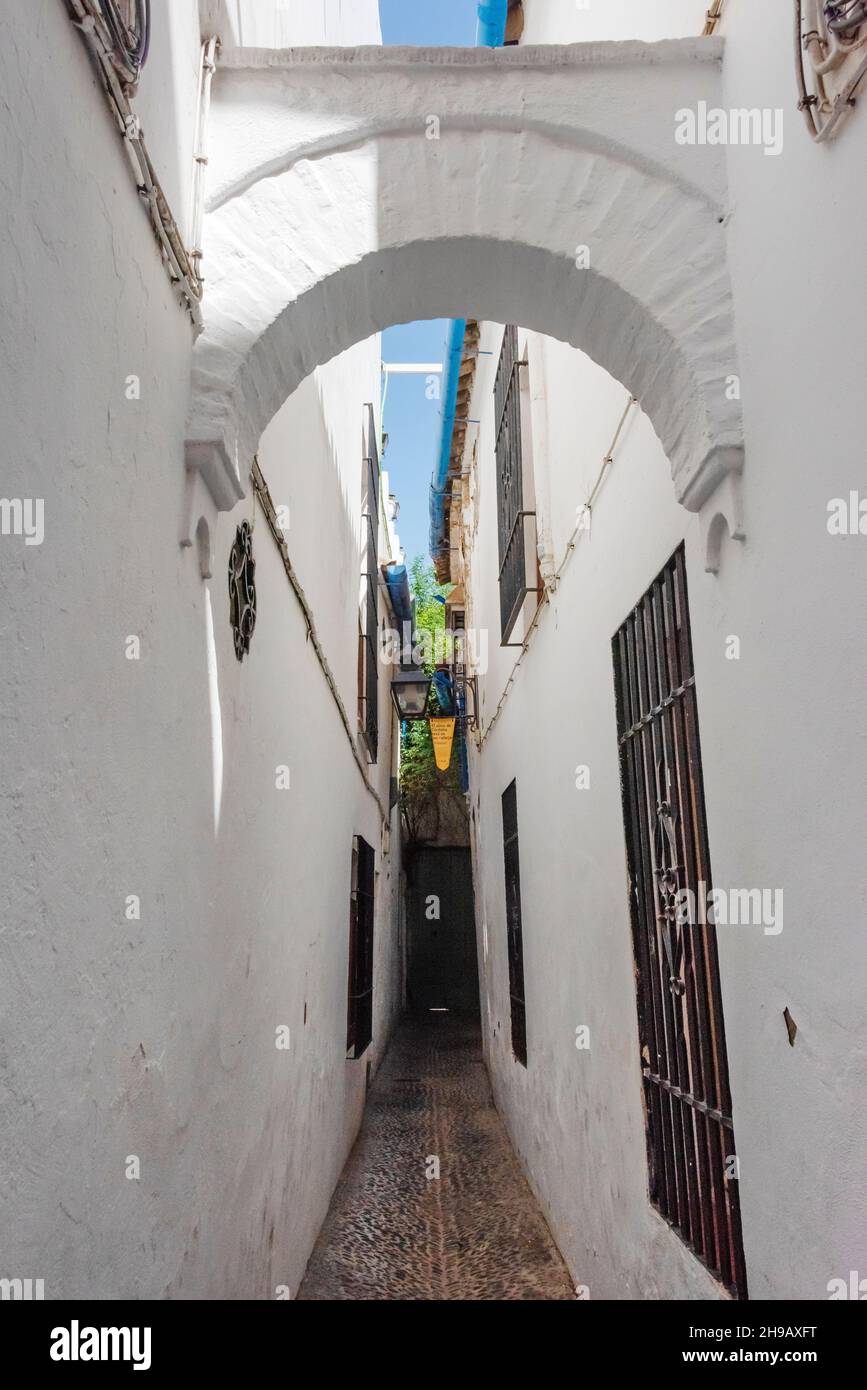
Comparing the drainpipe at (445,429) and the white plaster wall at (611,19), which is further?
the drainpipe at (445,429)

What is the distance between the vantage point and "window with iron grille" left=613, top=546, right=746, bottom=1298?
8.42 ft

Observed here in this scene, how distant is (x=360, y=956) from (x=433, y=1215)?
→ 6.43 ft

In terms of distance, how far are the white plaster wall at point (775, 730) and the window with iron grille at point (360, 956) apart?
9.84ft

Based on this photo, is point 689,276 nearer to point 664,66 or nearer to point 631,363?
point 631,363

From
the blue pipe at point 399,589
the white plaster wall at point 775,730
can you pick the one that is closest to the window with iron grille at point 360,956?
the white plaster wall at point 775,730

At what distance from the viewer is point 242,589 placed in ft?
10.1

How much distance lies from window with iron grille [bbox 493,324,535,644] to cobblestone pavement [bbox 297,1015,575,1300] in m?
3.37

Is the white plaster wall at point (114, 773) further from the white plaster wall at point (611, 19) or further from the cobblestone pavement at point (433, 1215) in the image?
the white plaster wall at point (611, 19)

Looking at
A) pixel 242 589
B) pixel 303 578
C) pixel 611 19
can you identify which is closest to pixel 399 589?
pixel 303 578

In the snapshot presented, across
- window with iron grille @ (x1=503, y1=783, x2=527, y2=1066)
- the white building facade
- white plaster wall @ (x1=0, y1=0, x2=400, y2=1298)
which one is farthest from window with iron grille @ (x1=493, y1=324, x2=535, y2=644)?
white plaster wall @ (x1=0, y1=0, x2=400, y2=1298)

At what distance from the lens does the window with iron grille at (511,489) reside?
5.60 m

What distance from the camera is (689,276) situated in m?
2.58

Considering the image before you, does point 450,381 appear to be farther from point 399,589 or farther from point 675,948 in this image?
point 675,948

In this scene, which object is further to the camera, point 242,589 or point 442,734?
point 442,734
